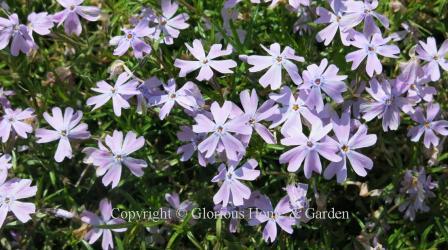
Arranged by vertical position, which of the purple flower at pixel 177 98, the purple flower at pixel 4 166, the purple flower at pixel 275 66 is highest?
the purple flower at pixel 275 66

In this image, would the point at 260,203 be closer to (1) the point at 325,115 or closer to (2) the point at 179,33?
(1) the point at 325,115

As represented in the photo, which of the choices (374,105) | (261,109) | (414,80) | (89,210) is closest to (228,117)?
(261,109)

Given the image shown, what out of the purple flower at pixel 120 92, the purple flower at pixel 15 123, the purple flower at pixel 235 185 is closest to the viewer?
the purple flower at pixel 235 185

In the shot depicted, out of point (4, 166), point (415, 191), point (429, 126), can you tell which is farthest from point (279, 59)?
point (4, 166)

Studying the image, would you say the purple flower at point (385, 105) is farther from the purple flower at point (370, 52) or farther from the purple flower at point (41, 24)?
the purple flower at point (41, 24)

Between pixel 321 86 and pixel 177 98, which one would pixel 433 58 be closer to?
pixel 321 86

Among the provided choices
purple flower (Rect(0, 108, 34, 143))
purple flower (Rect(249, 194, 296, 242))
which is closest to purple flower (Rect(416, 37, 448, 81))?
purple flower (Rect(249, 194, 296, 242))

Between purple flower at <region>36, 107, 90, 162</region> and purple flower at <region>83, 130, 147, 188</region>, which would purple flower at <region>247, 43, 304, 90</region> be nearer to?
purple flower at <region>83, 130, 147, 188</region>

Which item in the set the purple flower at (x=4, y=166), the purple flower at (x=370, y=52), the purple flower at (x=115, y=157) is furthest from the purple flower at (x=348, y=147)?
the purple flower at (x=4, y=166)
